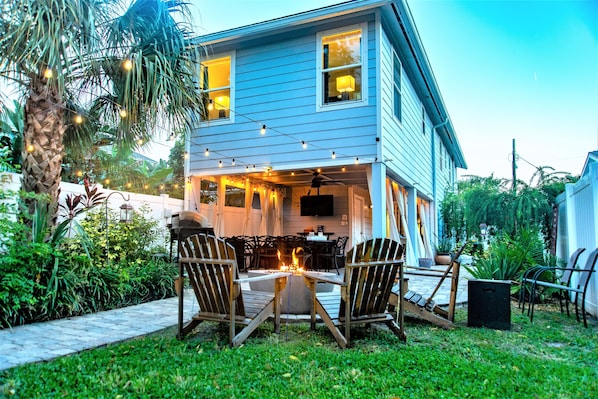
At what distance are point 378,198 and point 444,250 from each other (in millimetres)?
6863

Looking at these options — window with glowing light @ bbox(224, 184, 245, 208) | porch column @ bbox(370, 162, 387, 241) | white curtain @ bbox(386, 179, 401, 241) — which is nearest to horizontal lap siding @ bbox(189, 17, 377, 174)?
porch column @ bbox(370, 162, 387, 241)

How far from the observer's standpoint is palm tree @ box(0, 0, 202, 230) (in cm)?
395

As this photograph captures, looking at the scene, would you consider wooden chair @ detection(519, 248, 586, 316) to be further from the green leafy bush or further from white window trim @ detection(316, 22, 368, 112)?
the green leafy bush

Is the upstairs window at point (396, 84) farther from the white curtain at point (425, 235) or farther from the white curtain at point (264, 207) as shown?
the white curtain at point (264, 207)

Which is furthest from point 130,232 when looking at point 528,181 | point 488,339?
point 528,181

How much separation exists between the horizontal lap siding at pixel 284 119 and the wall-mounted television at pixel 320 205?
164 inches

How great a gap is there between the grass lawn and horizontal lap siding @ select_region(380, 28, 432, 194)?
434cm

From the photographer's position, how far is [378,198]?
281 inches

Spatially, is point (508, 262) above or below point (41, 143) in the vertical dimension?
below

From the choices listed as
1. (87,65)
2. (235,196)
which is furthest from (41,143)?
(235,196)

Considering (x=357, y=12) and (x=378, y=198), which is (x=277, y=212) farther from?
(x=357, y=12)

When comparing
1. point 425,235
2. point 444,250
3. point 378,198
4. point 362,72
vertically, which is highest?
point 362,72

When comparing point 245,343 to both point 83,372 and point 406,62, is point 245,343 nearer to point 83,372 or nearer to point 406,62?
point 83,372

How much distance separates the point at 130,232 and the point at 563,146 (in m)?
19.2
